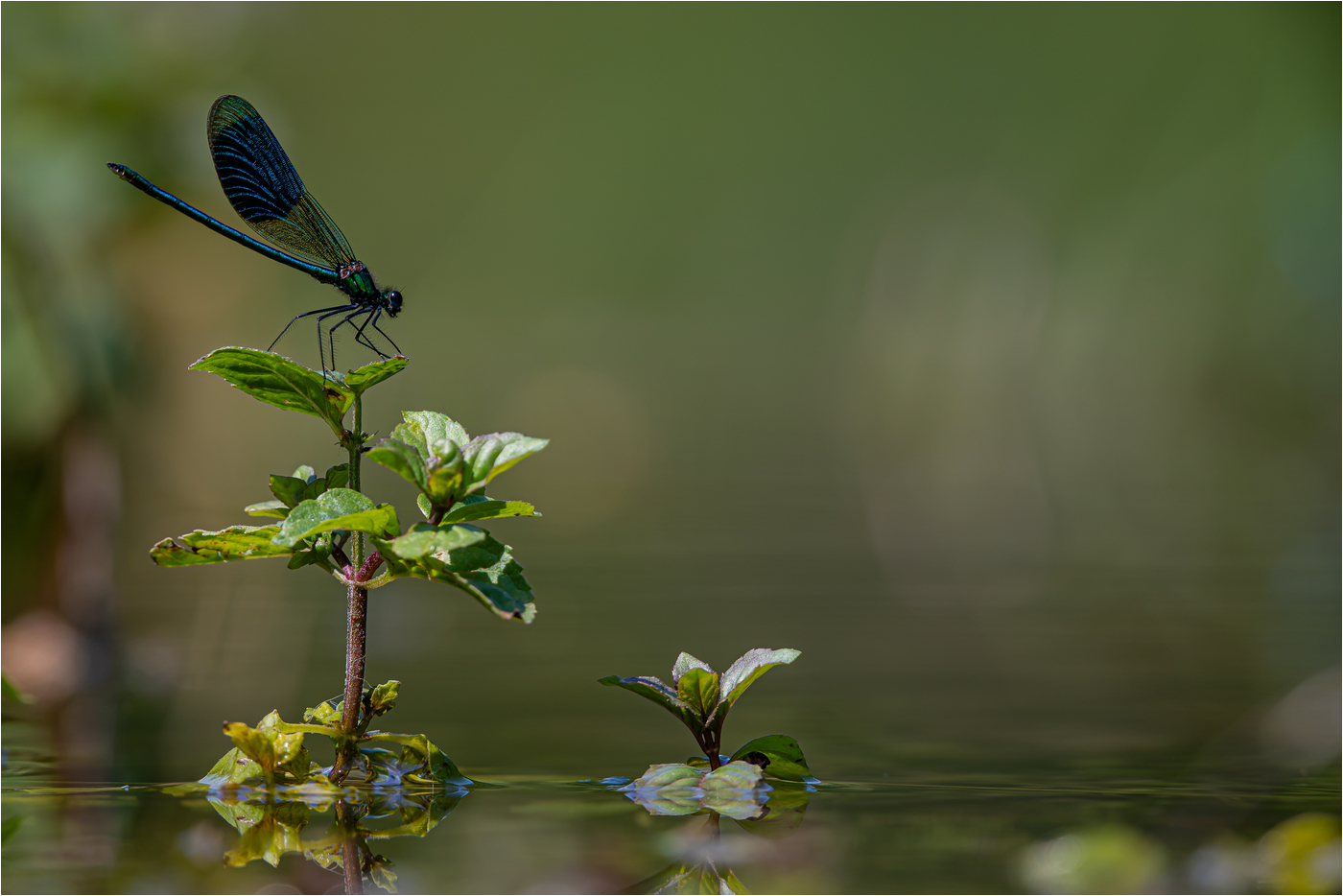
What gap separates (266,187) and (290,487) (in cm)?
75

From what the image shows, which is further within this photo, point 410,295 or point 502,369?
point 410,295

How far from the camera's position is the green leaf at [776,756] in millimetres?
983

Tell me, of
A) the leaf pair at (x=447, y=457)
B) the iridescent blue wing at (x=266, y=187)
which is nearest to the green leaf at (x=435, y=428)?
the leaf pair at (x=447, y=457)

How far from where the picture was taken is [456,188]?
8.96m

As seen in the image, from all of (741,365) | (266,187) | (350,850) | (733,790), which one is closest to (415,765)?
(350,850)

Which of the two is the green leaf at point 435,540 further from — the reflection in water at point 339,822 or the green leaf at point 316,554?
the reflection in water at point 339,822

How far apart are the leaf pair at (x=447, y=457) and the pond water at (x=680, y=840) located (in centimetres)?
26

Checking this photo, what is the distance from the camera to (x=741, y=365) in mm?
9031

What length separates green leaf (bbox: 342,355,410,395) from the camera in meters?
0.87

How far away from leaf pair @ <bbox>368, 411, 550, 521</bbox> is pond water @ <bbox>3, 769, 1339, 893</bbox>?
259 mm

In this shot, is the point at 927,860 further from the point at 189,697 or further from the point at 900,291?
the point at 900,291

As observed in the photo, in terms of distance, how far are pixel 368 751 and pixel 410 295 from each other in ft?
25.6

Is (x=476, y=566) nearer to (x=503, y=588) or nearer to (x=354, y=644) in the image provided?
(x=503, y=588)

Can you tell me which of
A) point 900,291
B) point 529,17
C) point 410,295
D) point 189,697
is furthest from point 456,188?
point 189,697
